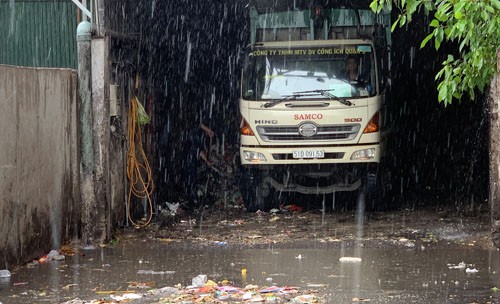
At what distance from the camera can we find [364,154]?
13.4 m

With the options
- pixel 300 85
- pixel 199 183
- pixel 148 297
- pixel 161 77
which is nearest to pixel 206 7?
pixel 161 77

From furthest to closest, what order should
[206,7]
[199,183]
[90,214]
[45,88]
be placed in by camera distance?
[206,7] → [199,183] → [90,214] → [45,88]

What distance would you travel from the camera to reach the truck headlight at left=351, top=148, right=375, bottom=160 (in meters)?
13.4

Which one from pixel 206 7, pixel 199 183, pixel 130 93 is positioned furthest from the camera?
pixel 206 7

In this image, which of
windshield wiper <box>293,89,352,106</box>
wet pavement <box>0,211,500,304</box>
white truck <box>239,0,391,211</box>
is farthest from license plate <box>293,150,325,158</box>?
wet pavement <box>0,211,500,304</box>

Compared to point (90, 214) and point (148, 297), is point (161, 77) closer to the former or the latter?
point (90, 214)

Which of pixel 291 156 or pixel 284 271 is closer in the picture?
pixel 284 271

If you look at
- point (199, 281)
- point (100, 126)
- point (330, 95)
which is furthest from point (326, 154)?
point (199, 281)

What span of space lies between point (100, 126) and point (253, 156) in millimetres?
3195

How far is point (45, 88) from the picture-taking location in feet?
33.6

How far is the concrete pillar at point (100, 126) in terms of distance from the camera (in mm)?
11070

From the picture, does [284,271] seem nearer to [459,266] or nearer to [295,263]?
[295,263]

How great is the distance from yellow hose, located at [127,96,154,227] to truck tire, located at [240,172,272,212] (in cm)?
158

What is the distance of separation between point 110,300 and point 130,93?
5544 millimetres
